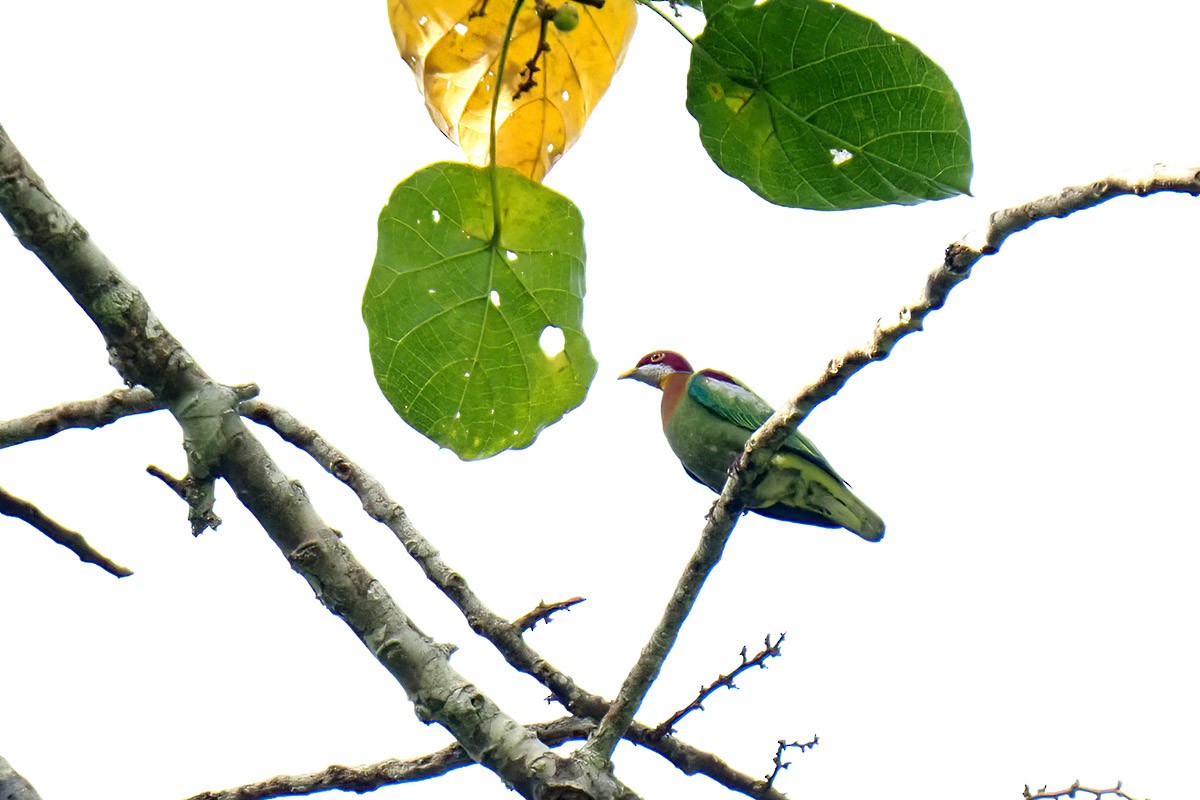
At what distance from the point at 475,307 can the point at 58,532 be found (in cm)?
117

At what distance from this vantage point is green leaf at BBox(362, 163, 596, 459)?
1845 mm

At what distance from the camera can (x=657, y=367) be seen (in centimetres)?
659

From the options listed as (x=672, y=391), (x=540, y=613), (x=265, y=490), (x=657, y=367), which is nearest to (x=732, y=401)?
(x=672, y=391)

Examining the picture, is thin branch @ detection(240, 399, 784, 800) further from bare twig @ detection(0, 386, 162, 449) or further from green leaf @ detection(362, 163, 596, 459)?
green leaf @ detection(362, 163, 596, 459)

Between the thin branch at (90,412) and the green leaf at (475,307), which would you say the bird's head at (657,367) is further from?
the green leaf at (475,307)

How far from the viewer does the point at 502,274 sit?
1924 millimetres

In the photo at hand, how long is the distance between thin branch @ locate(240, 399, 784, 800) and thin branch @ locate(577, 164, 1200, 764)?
0.40 m

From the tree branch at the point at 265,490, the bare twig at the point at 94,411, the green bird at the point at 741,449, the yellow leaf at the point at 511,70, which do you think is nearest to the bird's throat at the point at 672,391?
the green bird at the point at 741,449

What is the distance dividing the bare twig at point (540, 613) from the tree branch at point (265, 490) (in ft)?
2.55

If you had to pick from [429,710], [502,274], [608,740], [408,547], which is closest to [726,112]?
[502,274]

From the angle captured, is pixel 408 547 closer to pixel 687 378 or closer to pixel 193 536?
pixel 193 536

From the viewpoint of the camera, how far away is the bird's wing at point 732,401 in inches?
207

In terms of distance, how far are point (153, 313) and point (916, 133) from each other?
51.3 inches

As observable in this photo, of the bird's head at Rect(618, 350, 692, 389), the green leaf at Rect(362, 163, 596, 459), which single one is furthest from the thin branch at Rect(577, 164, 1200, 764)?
the bird's head at Rect(618, 350, 692, 389)
